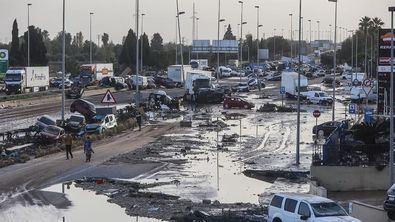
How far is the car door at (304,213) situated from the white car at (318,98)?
71538 millimetres

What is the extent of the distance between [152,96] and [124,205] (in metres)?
51.8

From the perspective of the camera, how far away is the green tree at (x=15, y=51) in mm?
130875

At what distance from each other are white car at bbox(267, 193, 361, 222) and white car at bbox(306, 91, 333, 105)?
7067 cm

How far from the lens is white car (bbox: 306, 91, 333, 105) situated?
90.6 m

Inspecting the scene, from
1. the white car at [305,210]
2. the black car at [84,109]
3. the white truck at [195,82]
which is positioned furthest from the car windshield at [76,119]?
the white truck at [195,82]

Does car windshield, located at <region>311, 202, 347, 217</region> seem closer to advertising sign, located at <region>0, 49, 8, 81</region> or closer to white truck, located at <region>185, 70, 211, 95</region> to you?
white truck, located at <region>185, 70, 211, 95</region>

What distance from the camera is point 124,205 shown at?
1050 inches

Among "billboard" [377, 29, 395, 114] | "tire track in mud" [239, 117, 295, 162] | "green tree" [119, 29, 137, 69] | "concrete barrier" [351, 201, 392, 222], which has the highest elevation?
"green tree" [119, 29, 137, 69]

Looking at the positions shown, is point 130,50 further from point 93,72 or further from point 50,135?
point 50,135

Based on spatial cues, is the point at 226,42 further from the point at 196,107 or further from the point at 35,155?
the point at 35,155

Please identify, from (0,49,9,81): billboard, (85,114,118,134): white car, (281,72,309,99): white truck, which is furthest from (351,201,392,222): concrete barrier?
(0,49,9,81): billboard

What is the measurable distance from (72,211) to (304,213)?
28.7 feet

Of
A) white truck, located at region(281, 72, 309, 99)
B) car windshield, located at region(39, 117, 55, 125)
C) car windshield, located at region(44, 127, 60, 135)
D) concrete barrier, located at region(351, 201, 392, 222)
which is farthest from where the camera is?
white truck, located at region(281, 72, 309, 99)

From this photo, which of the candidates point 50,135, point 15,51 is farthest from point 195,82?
point 15,51
